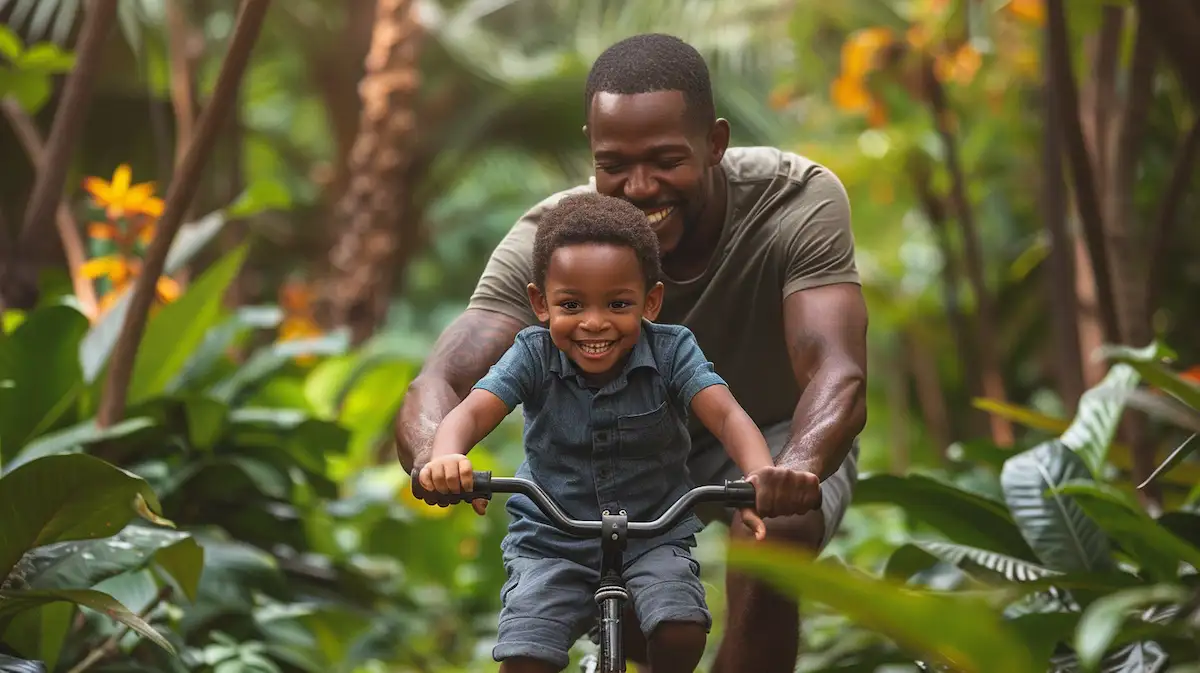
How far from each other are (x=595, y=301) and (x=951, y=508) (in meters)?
1.87

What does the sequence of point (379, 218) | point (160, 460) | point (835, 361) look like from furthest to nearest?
point (379, 218), point (160, 460), point (835, 361)

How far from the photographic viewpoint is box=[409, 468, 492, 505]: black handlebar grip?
2326 mm

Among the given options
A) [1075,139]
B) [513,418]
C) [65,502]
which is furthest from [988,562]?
[513,418]

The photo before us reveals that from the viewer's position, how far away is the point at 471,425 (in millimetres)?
2494

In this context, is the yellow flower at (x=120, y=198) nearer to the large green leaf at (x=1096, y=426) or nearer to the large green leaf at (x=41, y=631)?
the large green leaf at (x=41, y=631)

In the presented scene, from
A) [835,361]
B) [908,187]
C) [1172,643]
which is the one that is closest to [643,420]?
[835,361]

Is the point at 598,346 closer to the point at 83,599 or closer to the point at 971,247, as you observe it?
the point at 83,599

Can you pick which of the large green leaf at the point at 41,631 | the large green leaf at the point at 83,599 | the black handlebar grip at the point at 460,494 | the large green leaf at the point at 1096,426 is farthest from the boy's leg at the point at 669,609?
the large green leaf at the point at 1096,426

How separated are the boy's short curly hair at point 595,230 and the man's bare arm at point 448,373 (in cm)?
42

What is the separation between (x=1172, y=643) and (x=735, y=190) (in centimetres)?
138

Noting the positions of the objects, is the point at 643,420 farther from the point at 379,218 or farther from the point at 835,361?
the point at 379,218

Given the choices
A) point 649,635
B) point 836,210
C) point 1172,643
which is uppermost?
point 836,210

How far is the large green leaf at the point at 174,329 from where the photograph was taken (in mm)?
4574

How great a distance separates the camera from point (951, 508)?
3.95 meters
